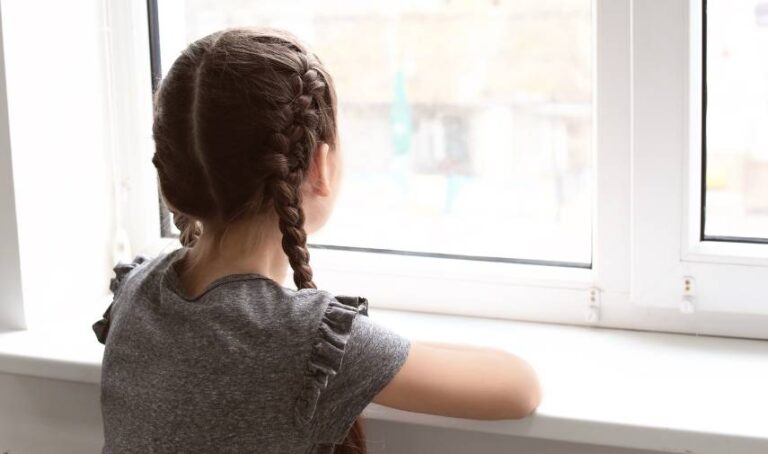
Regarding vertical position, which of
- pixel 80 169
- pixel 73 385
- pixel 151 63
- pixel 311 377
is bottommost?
pixel 73 385

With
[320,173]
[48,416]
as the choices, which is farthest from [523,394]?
[48,416]

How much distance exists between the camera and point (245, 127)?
3.06 feet

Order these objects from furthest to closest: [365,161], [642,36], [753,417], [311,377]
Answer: [365,161]
[642,36]
[753,417]
[311,377]

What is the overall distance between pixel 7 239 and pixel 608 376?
797 mm

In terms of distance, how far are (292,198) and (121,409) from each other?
0.27 meters

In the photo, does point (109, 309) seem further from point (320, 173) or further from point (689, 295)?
point (689, 295)

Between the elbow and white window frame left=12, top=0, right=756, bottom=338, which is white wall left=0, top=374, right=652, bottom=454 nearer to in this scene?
white window frame left=12, top=0, right=756, bottom=338

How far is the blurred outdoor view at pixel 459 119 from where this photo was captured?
4.22ft

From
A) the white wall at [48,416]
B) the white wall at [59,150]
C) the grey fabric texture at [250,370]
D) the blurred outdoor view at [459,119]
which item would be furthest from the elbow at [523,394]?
the white wall at [59,150]

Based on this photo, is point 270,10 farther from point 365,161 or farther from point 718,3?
point 718,3

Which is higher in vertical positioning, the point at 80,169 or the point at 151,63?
the point at 151,63

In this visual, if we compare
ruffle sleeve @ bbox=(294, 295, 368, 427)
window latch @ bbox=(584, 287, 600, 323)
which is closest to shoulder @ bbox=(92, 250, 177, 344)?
ruffle sleeve @ bbox=(294, 295, 368, 427)

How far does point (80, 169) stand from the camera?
1.41 meters

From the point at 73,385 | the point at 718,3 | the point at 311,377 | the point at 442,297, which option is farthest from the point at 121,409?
the point at 718,3
